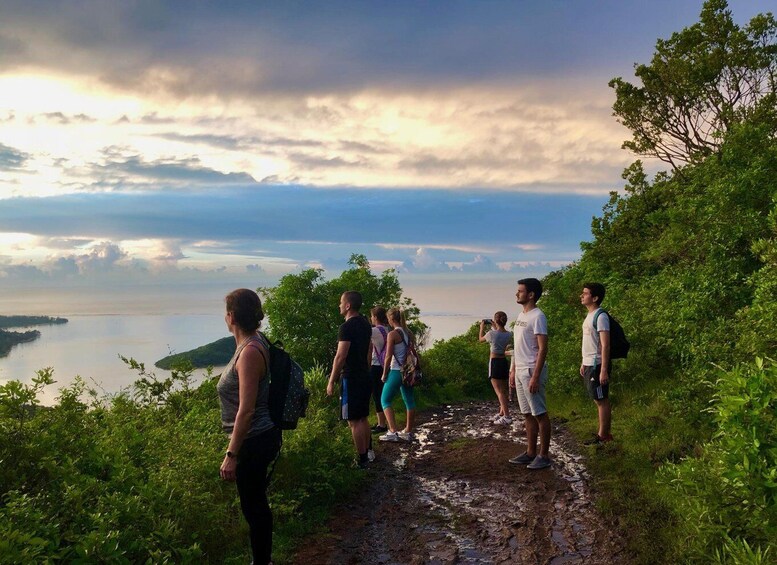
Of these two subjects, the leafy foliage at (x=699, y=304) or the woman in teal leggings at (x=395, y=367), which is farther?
the woman in teal leggings at (x=395, y=367)

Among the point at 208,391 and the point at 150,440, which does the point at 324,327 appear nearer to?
the point at 208,391

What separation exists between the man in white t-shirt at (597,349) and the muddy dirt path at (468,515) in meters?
1.00

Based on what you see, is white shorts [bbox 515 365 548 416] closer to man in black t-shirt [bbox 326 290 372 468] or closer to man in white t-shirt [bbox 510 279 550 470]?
man in white t-shirt [bbox 510 279 550 470]

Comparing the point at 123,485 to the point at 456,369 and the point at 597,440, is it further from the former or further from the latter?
the point at 456,369

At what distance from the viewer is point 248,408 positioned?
454 cm

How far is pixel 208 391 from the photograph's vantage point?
958cm

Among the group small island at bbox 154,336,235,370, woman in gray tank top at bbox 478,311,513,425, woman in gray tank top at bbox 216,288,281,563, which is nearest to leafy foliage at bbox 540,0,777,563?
woman in gray tank top at bbox 478,311,513,425

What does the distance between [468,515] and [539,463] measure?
1.97 m

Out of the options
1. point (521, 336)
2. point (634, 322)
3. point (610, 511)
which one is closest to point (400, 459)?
point (521, 336)

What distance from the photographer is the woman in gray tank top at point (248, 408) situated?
4.57 meters

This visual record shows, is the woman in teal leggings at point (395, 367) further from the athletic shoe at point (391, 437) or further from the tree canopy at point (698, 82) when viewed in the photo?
the tree canopy at point (698, 82)

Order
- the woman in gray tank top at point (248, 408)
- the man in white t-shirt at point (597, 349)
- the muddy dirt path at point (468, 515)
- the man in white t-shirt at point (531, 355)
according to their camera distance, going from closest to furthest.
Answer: the woman in gray tank top at point (248, 408) < the muddy dirt path at point (468, 515) < the man in white t-shirt at point (531, 355) < the man in white t-shirt at point (597, 349)

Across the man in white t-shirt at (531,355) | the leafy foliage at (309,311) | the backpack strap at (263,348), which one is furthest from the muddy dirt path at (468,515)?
the leafy foliage at (309,311)

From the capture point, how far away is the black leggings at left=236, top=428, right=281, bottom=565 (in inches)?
187
